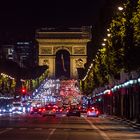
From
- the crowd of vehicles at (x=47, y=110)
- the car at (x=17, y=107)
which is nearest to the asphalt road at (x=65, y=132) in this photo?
the crowd of vehicles at (x=47, y=110)

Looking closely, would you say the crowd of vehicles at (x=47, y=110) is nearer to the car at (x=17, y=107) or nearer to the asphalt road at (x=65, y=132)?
the car at (x=17, y=107)

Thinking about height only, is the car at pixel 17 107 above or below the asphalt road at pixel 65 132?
above

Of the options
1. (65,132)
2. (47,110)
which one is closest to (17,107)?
(47,110)

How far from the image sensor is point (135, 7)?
54.5 metres

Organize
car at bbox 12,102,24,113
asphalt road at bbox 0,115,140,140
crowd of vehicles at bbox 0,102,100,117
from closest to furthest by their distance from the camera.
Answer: asphalt road at bbox 0,115,140,140 → crowd of vehicles at bbox 0,102,100,117 → car at bbox 12,102,24,113

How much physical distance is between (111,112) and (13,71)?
72787mm

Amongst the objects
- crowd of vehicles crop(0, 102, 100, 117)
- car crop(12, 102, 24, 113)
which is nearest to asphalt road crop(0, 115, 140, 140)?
crowd of vehicles crop(0, 102, 100, 117)

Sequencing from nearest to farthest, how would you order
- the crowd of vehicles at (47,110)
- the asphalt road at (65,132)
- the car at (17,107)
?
1. the asphalt road at (65,132)
2. the crowd of vehicles at (47,110)
3. the car at (17,107)

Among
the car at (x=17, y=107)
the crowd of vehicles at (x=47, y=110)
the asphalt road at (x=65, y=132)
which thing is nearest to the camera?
the asphalt road at (x=65, y=132)

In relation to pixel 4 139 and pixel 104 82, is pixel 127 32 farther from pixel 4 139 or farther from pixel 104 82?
pixel 104 82

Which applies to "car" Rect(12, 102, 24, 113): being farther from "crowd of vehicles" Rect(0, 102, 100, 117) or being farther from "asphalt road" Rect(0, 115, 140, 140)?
"asphalt road" Rect(0, 115, 140, 140)

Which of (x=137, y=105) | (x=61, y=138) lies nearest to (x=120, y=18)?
(x=137, y=105)

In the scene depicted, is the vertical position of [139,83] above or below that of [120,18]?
below

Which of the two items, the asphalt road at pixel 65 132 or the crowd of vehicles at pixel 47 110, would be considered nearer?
the asphalt road at pixel 65 132
